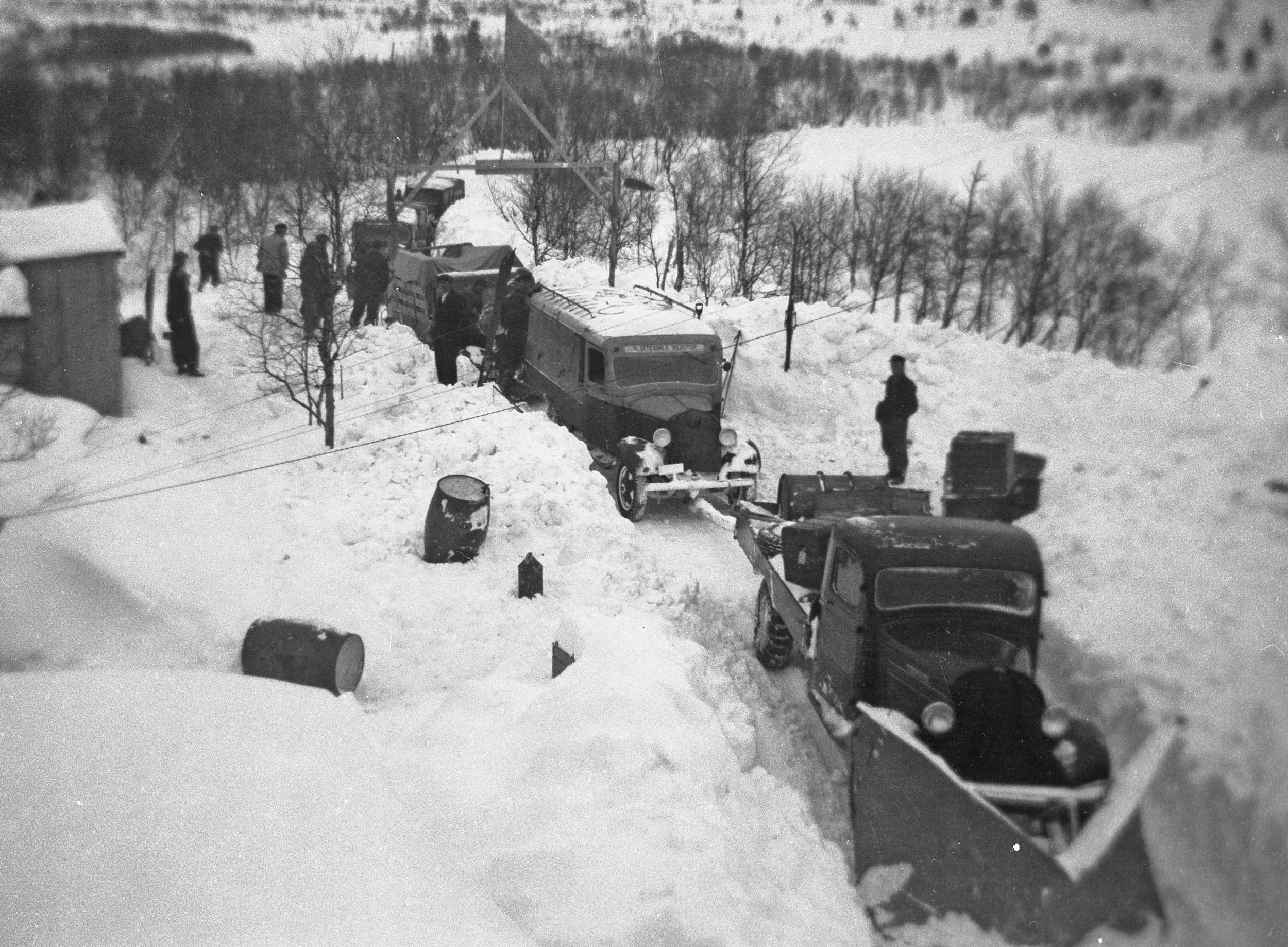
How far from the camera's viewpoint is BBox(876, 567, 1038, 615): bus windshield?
5496 mm

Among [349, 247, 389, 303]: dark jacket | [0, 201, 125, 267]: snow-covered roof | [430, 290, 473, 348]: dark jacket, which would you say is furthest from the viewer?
[349, 247, 389, 303]: dark jacket

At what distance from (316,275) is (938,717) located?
25.4 ft

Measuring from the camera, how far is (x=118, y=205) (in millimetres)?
4473

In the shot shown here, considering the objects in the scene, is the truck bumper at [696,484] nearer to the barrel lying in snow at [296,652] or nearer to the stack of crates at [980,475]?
the stack of crates at [980,475]

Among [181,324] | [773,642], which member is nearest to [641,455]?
[773,642]

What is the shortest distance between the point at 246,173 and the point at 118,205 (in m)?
0.67

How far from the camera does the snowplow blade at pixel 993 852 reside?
385 centimetres

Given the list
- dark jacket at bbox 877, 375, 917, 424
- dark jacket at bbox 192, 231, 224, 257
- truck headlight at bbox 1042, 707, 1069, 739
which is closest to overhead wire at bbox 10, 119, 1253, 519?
dark jacket at bbox 192, 231, 224, 257

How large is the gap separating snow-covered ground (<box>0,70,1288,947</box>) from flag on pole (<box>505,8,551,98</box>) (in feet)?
17.4

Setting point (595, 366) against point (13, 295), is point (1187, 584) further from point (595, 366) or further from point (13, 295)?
point (595, 366)

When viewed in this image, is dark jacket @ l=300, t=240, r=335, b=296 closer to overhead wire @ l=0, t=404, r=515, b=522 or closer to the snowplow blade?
overhead wire @ l=0, t=404, r=515, b=522

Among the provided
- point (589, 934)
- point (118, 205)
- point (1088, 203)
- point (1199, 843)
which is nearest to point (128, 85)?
point (118, 205)

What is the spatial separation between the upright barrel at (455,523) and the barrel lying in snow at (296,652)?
2121mm

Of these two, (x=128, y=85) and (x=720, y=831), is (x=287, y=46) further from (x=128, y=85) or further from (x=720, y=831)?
(x=720, y=831)
